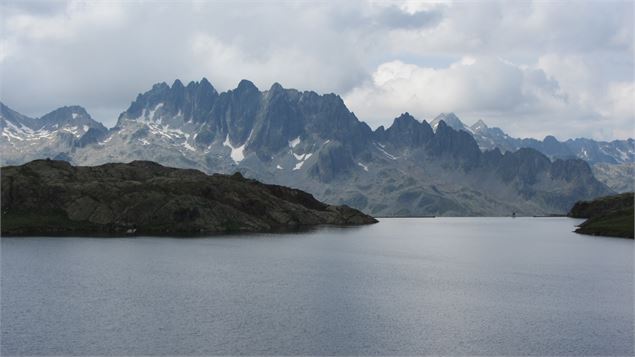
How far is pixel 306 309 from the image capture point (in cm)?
11769

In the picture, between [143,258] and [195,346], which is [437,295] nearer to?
[195,346]

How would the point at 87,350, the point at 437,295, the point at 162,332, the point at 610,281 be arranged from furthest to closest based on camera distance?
the point at 610,281
the point at 437,295
the point at 162,332
the point at 87,350

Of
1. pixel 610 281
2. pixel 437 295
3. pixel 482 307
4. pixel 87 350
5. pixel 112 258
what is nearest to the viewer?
pixel 87 350

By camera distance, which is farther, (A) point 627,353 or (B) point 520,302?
(B) point 520,302

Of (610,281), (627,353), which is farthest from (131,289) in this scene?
(610,281)

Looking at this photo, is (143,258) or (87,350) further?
(143,258)

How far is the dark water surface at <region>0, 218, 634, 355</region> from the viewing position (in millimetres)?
92812

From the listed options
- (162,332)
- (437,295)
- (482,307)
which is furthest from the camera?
(437,295)

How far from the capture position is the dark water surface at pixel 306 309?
9281 centimetres

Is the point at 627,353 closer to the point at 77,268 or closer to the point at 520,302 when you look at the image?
the point at 520,302

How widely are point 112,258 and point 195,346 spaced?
10962 cm

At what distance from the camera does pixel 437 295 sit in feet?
445

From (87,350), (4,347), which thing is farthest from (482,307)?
(4,347)

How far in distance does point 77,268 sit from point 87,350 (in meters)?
84.3
